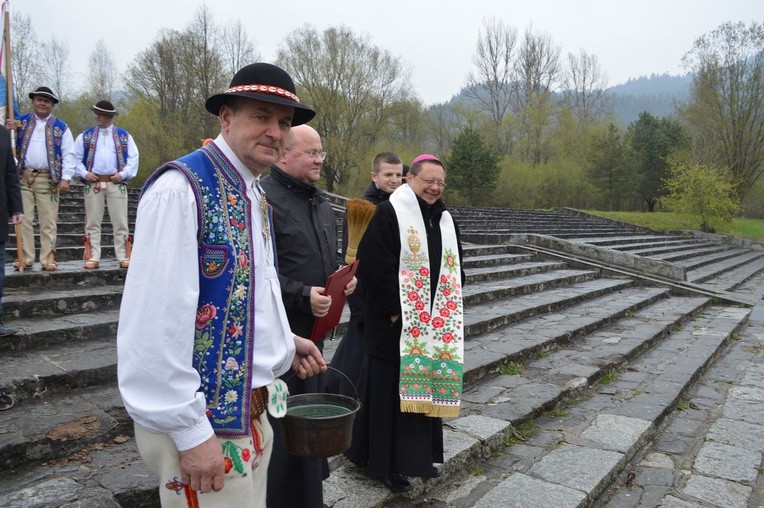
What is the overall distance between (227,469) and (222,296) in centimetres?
50

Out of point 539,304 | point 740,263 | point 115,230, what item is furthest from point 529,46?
point 115,230

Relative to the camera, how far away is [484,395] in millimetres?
5234

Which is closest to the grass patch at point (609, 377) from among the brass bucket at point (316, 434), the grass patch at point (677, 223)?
the brass bucket at point (316, 434)

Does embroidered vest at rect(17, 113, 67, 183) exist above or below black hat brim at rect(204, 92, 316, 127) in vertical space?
above

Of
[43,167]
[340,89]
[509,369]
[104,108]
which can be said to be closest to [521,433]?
[509,369]

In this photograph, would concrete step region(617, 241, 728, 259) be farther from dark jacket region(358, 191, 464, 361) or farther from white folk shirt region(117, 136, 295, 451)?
white folk shirt region(117, 136, 295, 451)

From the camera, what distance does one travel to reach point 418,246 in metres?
3.61

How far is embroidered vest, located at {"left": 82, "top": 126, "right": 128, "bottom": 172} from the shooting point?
263 inches

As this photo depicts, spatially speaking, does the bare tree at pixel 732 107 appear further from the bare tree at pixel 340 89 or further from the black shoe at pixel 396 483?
the black shoe at pixel 396 483

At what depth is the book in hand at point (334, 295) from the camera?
257 centimetres

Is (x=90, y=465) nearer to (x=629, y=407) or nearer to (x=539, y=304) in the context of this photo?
(x=629, y=407)

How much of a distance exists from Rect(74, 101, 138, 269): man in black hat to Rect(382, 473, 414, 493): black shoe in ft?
15.1

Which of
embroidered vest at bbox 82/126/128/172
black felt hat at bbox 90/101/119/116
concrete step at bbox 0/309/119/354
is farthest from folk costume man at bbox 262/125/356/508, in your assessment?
black felt hat at bbox 90/101/119/116

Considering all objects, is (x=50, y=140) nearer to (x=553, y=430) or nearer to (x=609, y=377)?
(x=553, y=430)
